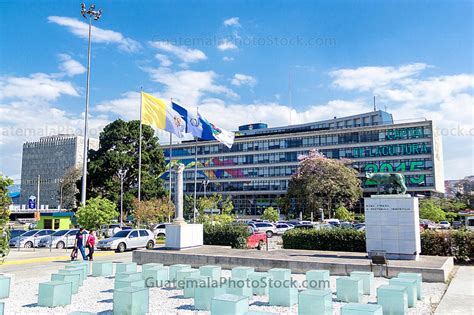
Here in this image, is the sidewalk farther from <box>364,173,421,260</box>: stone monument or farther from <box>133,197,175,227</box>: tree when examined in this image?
<box>133,197,175,227</box>: tree

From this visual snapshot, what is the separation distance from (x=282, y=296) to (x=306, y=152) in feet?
241

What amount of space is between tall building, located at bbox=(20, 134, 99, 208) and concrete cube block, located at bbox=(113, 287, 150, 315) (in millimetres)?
157180

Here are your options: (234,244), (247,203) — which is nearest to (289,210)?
(247,203)

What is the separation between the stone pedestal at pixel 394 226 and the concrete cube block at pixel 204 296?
367 inches

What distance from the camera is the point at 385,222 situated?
17781 mm

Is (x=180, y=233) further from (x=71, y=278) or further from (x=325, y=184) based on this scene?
(x=325, y=184)

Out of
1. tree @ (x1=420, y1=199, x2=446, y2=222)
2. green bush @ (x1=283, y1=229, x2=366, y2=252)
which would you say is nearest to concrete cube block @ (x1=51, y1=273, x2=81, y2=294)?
green bush @ (x1=283, y1=229, x2=366, y2=252)

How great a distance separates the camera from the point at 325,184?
197ft

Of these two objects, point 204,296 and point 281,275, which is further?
point 281,275

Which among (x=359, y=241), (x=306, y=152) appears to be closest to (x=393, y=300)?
(x=359, y=241)

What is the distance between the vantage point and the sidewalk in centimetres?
1033

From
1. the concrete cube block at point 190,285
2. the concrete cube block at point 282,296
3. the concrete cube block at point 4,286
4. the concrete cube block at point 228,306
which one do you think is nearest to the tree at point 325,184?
the concrete cube block at point 190,285

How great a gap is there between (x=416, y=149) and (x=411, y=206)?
197ft

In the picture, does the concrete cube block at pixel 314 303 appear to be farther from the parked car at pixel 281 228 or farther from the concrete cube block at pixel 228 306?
the parked car at pixel 281 228
